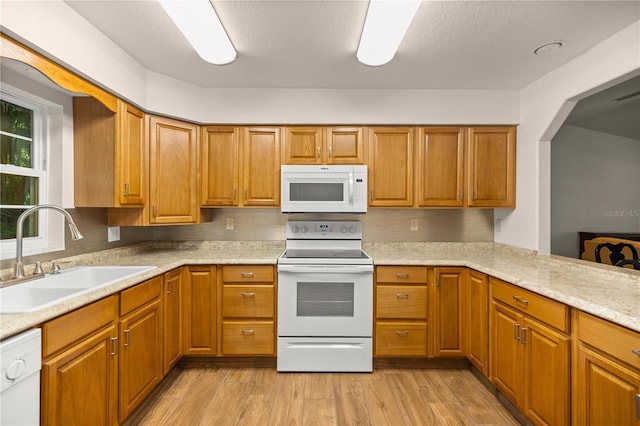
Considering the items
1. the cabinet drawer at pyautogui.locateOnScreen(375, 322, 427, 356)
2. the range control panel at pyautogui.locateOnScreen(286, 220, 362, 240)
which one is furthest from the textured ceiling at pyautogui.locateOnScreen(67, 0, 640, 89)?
the cabinet drawer at pyautogui.locateOnScreen(375, 322, 427, 356)

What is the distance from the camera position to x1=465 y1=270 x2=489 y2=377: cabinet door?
219 cm

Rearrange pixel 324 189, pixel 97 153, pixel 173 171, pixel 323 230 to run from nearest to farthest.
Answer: pixel 97 153 → pixel 173 171 → pixel 324 189 → pixel 323 230

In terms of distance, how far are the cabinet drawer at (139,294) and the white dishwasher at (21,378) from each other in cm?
54

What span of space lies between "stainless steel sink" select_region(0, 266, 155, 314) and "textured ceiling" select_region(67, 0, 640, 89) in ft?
4.83

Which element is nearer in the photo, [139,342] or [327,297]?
[139,342]

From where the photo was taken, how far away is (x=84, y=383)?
1392 millimetres

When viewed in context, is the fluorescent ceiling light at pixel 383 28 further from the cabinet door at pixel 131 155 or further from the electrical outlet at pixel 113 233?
the electrical outlet at pixel 113 233

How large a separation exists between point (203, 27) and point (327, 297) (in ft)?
6.51

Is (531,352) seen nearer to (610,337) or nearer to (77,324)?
(610,337)

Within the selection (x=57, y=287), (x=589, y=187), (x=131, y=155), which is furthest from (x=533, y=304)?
(x=589, y=187)

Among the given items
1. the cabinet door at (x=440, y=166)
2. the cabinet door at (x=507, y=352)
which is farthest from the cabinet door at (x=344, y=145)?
the cabinet door at (x=507, y=352)

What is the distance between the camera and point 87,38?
177cm

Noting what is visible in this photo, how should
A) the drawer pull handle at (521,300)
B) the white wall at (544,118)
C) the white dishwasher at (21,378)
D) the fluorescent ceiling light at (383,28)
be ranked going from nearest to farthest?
the white dishwasher at (21,378) < the fluorescent ceiling light at (383,28) < the drawer pull handle at (521,300) < the white wall at (544,118)

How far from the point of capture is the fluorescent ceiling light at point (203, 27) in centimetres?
147
